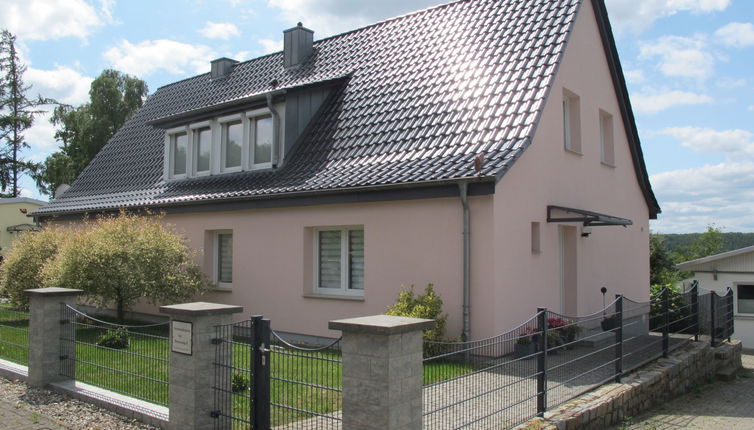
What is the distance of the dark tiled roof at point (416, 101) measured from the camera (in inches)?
421

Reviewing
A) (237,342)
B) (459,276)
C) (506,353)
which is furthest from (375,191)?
(237,342)

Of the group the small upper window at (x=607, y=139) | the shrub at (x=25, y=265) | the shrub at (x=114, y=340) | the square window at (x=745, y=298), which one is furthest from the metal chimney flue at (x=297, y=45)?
the square window at (x=745, y=298)

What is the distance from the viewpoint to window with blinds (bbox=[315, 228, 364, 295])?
11.5 m

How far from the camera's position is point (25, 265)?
15.2 m

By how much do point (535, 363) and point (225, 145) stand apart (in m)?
10.6

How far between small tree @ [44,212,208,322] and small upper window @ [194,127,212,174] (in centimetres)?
291

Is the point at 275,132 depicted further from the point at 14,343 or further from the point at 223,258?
the point at 14,343

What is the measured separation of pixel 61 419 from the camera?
23.1 ft

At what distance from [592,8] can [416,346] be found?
11163mm

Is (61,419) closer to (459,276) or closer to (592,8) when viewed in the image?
(459,276)

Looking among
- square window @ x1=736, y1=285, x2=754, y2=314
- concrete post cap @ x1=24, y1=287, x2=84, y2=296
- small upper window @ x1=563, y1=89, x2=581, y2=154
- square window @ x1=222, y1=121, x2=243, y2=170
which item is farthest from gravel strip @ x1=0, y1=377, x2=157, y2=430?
square window @ x1=736, y1=285, x2=754, y2=314

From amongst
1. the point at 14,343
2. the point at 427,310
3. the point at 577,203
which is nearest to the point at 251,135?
the point at 14,343

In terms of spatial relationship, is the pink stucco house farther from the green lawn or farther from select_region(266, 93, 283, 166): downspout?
the green lawn

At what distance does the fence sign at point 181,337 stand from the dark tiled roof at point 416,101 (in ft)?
15.3
